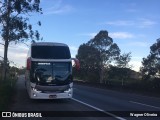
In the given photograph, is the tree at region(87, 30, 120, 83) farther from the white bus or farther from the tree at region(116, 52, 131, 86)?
the white bus

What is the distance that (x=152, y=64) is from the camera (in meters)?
85.6

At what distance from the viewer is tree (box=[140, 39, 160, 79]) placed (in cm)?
8227

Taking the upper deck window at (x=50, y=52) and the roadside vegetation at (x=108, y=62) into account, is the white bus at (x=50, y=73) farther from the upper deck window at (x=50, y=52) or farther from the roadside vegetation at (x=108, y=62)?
the roadside vegetation at (x=108, y=62)

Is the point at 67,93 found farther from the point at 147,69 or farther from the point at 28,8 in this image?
the point at 147,69

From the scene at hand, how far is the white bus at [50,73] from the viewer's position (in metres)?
22.5

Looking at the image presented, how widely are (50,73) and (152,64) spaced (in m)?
64.9

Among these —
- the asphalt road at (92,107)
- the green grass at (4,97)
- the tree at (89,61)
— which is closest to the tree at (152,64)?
the tree at (89,61)

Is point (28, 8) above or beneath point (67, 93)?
above

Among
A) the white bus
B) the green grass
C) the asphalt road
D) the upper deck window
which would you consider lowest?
the asphalt road

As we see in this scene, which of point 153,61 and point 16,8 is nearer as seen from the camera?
point 16,8

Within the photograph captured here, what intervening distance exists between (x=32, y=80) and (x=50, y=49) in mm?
2051

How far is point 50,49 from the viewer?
918 inches

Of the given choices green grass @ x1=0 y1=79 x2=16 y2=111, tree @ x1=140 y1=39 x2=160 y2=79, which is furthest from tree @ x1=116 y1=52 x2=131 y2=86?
green grass @ x1=0 y1=79 x2=16 y2=111

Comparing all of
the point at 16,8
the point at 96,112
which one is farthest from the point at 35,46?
the point at 16,8
